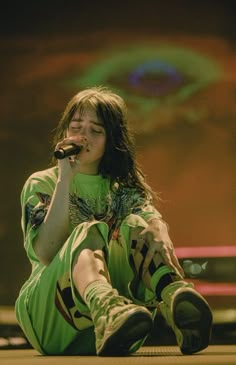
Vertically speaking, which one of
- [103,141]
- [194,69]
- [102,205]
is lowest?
[102,205]

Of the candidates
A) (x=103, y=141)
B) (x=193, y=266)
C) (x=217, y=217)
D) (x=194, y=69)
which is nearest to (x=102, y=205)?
(x=103, y=141)

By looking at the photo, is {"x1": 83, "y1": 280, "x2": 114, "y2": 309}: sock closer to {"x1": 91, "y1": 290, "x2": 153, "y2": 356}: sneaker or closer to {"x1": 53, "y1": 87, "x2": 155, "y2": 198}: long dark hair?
{"x1": 91, "y1": 290, "x2": 153, "y2": 356}: sneaker

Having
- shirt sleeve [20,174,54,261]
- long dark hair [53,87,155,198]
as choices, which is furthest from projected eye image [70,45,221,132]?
shirt sleeve [20,174,54,261]

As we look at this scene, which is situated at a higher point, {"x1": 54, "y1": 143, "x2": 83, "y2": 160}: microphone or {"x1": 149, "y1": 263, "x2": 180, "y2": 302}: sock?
{"x1": 54, "y1": 143, "x2": 83, "y2": 160}: microphone

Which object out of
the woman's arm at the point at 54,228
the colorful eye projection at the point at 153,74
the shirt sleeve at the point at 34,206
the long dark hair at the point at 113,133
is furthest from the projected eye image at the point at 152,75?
the woman's arm at the point at 54,228

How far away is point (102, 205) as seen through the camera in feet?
7.29

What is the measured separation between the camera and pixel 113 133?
2.29m

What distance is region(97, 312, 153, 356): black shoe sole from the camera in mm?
1649

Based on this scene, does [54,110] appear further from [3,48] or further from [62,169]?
[62,169]

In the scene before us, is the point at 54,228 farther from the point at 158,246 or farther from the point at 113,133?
the point at 113,133

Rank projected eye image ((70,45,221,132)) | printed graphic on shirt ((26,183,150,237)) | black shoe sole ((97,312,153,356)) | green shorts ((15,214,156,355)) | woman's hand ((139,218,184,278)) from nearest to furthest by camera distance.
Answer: black shoe sole ((97,312,153,356)), green shorts ((15,214,156,355)), woman's hand ((139,218,184,278)), printed graphic on shirt ((26,183,150,237)), projected eye image ((70,45,221,132))

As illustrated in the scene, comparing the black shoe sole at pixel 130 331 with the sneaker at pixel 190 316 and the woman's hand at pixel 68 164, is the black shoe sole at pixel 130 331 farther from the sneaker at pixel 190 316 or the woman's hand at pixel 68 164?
the woman's hand at pixel 68 164

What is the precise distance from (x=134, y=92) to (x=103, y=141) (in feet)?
4.60

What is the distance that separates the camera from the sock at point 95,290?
5.74ft
